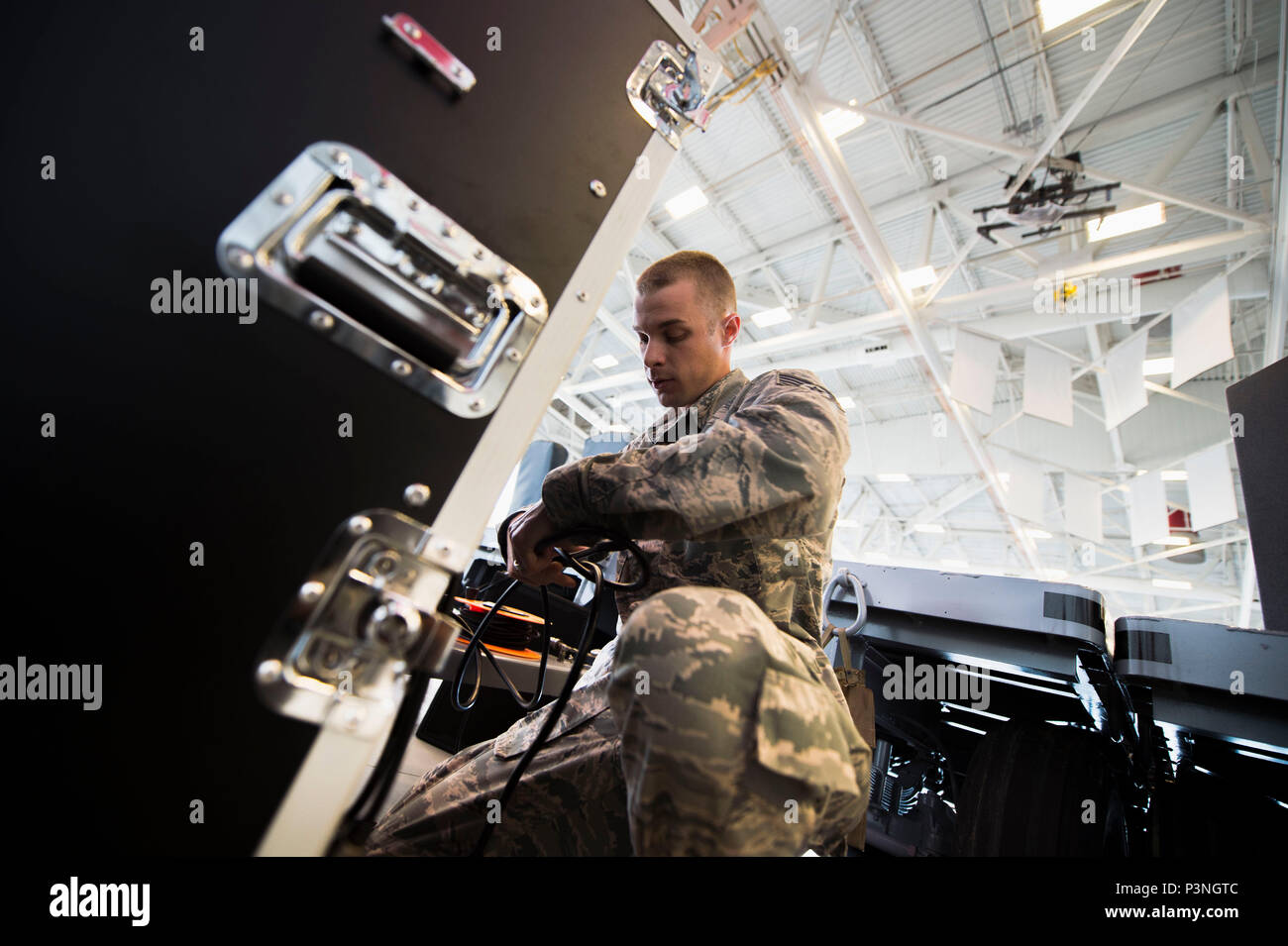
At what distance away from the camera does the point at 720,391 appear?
1.14 meters

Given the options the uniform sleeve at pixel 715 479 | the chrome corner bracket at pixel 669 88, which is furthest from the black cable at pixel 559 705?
the chrome corner bracket at pixel 669 88

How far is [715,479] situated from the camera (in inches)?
26.2

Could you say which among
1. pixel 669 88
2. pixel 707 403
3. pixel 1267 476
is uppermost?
pixel 669 88

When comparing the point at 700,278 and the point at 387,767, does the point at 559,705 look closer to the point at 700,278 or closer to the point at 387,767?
the point at 387,767

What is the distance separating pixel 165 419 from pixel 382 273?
8.8 inches

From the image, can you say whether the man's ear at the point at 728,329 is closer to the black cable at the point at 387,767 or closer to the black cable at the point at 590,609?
the black cable at the point at 590,609

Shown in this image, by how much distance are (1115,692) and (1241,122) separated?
5029 mm

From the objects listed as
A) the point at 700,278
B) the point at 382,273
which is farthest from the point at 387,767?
the point at 700,278

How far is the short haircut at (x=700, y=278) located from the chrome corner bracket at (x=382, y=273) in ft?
2.30

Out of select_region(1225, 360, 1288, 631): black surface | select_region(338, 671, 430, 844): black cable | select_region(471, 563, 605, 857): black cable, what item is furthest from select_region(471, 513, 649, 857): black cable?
select_region(1225, 360, 1288, 631): black surface

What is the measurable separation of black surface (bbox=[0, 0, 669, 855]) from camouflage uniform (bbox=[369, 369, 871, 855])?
0.91ft
